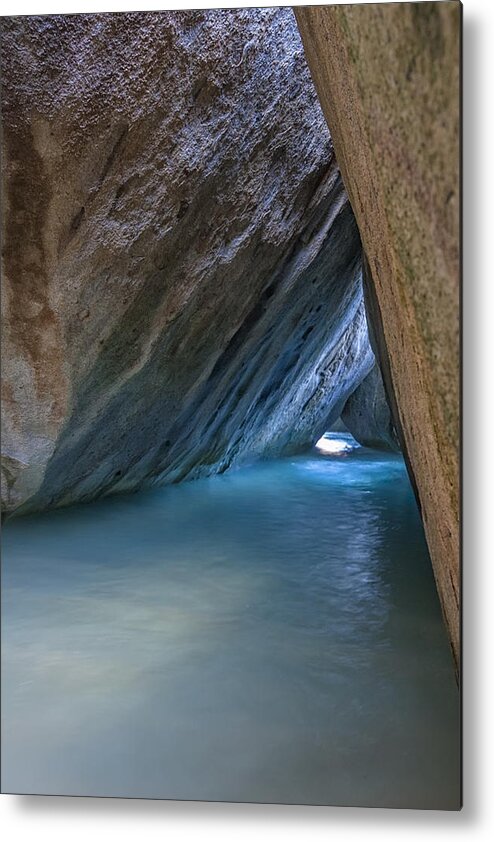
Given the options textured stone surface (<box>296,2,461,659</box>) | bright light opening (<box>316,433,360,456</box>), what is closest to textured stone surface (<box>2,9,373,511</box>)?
textured stone surface (<box>296,2,461,659</box>)

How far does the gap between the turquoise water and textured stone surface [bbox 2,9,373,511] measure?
127 centimetres

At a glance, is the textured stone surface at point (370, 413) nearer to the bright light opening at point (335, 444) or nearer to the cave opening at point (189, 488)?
the bright light opening at point (335, 444)

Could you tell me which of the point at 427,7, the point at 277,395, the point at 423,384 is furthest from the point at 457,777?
the point at 277,395

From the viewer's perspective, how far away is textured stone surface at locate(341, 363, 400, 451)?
41.7 ft

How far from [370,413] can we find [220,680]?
11156 millimetres

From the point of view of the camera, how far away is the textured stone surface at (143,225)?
3688 mm

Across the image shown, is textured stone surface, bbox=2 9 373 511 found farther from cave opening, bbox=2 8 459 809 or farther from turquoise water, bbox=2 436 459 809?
turquoise water, bbox=2 436 459 809

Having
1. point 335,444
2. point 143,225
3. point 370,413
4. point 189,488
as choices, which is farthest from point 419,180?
point 370,413

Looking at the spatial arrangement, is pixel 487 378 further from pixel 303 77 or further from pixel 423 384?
pixel 303 77

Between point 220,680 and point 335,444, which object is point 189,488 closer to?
point 220,680

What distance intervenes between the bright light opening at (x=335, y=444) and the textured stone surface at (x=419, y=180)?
8.73m

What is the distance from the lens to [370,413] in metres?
13.4

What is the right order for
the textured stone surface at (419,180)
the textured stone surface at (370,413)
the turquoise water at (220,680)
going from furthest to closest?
the textured stone surface at (370,413) < the turquoise water at (220,680) < the textured stone surface at (419,180)

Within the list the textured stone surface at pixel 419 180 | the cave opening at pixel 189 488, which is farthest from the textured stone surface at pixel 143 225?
the textured stone surface at pixel 419 180
